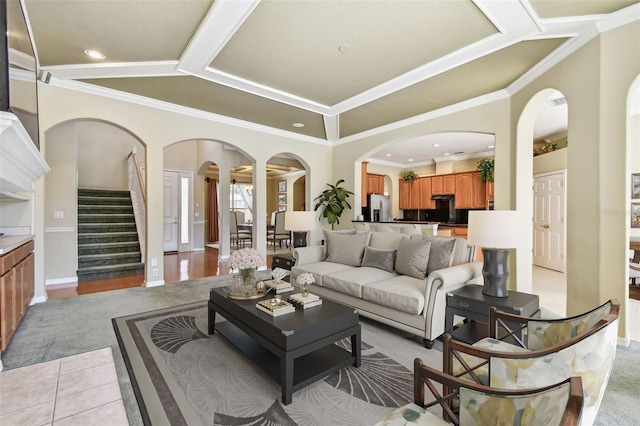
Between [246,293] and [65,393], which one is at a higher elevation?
[246,293]

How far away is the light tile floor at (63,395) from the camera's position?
61.2 inches

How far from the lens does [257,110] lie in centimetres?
485

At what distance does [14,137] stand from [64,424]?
1775mm

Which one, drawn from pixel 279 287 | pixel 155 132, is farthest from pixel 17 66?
pixel 279 287

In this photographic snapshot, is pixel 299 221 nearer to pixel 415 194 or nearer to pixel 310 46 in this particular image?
pixel 310 46

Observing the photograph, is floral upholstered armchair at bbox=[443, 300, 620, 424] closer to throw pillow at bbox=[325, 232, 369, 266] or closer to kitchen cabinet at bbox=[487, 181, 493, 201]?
throw pillow at bbox=[325, 232, 369, 266]

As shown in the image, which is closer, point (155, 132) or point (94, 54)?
point (94, 54)

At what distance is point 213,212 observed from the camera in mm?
10508

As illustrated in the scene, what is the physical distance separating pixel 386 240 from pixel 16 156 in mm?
3630

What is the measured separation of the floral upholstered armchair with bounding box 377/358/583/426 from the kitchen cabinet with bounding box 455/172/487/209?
7.33 metres

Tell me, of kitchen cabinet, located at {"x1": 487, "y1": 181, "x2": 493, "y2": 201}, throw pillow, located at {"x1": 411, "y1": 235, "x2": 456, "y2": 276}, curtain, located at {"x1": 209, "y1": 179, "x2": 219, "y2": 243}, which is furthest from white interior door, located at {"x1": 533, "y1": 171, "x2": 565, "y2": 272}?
curtain, located at {"x1": 209, "y1": 179, "x2": 219, "y2": 243}

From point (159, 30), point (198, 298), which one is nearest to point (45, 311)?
point (198, 298)

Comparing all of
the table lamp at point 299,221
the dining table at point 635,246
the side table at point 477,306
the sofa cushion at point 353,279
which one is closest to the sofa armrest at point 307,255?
the table lamp at point 299,221

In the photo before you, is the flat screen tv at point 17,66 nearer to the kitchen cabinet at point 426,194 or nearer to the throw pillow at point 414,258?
the throw pillow at point 414,258
